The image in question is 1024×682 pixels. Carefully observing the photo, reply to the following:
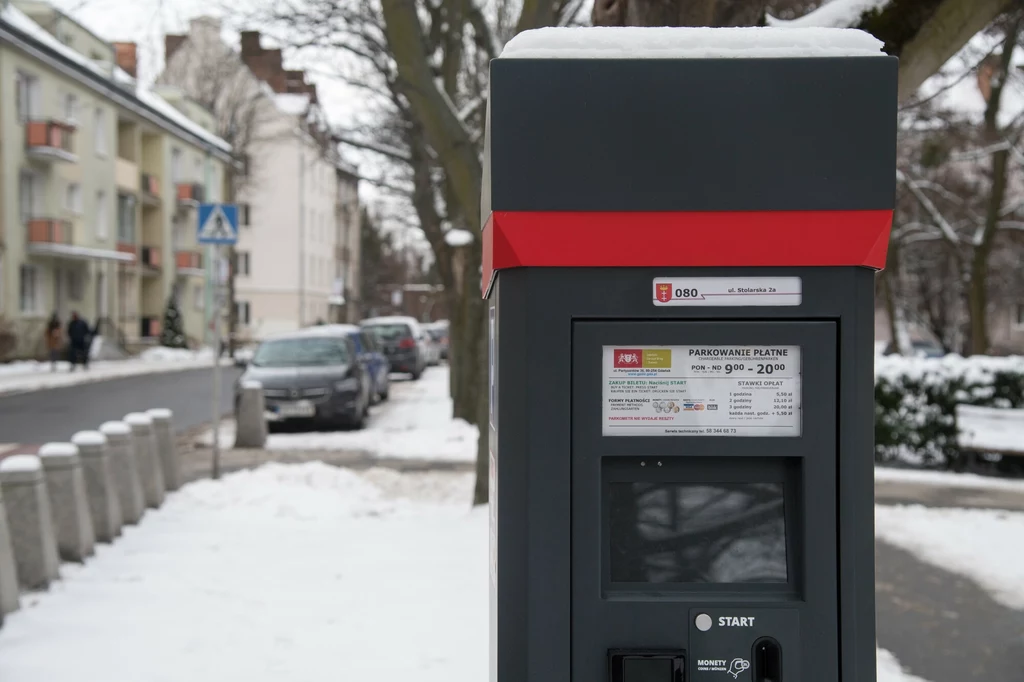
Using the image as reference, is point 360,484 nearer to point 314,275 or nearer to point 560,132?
point 560,132

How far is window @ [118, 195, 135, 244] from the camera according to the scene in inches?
1791

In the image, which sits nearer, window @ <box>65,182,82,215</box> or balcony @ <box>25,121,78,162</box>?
balcony @ <box>25,121,78,162</box>

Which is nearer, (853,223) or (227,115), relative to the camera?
(853,223)

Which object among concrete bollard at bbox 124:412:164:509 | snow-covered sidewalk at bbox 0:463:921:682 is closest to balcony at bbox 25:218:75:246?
concrete bollard at bbox 124:412:164:509

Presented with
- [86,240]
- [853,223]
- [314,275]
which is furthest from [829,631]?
[314,275]

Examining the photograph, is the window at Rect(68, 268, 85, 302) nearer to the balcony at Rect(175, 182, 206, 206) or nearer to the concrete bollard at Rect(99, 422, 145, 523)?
the balcony at Rect(175, 182, 206, 206)

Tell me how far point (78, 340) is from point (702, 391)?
32657 mm

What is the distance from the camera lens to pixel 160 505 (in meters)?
9.22

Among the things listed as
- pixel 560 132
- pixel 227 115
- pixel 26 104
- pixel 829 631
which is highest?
pixel 227 115

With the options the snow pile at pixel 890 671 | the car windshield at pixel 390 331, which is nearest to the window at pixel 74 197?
the car windshield at pixel 390 331

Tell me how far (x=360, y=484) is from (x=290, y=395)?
247 inches

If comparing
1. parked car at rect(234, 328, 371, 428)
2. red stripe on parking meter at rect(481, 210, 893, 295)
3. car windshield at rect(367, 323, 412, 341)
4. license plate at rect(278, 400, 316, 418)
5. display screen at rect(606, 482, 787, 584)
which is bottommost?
license plate at rect(278, 400, 316, 418)

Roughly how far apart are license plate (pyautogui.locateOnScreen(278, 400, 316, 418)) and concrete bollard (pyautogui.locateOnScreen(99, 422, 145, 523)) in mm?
7799

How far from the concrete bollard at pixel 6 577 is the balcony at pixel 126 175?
4126 centimetres
